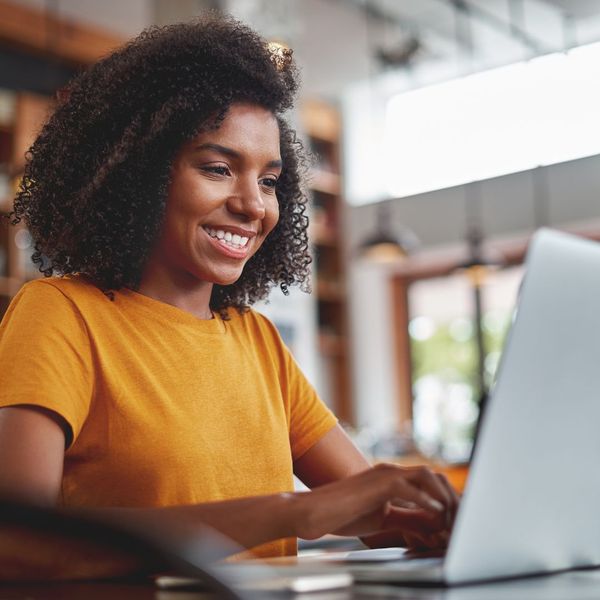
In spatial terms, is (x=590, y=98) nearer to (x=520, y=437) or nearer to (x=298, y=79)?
(x=298, y=79)

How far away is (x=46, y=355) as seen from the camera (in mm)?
1148

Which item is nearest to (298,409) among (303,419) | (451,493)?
Answer: (303,419)

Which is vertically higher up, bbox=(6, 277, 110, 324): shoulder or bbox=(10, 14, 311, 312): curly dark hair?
bbox=(10, 14, 311, 312): curly dark hair

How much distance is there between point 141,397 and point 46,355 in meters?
0.14

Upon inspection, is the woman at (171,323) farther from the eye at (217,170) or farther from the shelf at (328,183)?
the shelf at (328,183)

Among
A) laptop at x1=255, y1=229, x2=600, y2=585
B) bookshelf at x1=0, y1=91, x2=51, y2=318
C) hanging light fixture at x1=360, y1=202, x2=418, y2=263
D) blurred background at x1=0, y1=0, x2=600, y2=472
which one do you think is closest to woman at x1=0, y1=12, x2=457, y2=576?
laptop at x1=255, y1=229, x2=600, y2=585

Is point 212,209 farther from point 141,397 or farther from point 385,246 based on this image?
point 385,246

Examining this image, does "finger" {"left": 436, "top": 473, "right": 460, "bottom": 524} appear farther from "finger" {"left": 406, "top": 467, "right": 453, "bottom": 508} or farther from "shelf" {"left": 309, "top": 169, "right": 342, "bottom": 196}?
"shelf" {"left": 309, "top": 169, "right": 342, "bottom": 196}

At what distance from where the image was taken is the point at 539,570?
0.91m

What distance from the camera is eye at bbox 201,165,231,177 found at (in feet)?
4.53

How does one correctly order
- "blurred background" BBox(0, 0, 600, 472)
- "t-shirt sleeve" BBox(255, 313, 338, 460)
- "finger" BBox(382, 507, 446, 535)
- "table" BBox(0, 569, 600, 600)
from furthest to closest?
1. "blurred background" BBox(0, 0, 600, 472)
2. "t-shirt sleeve" BBox(255, 313, 338, 460)
3. "finger" BBox(382, 507, 446, 535)
4. "table" BBox(0, 569, 600, 600)

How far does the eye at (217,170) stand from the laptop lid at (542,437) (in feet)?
2.00

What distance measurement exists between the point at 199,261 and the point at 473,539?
676 millimetres

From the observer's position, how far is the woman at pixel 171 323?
3.60 ft
